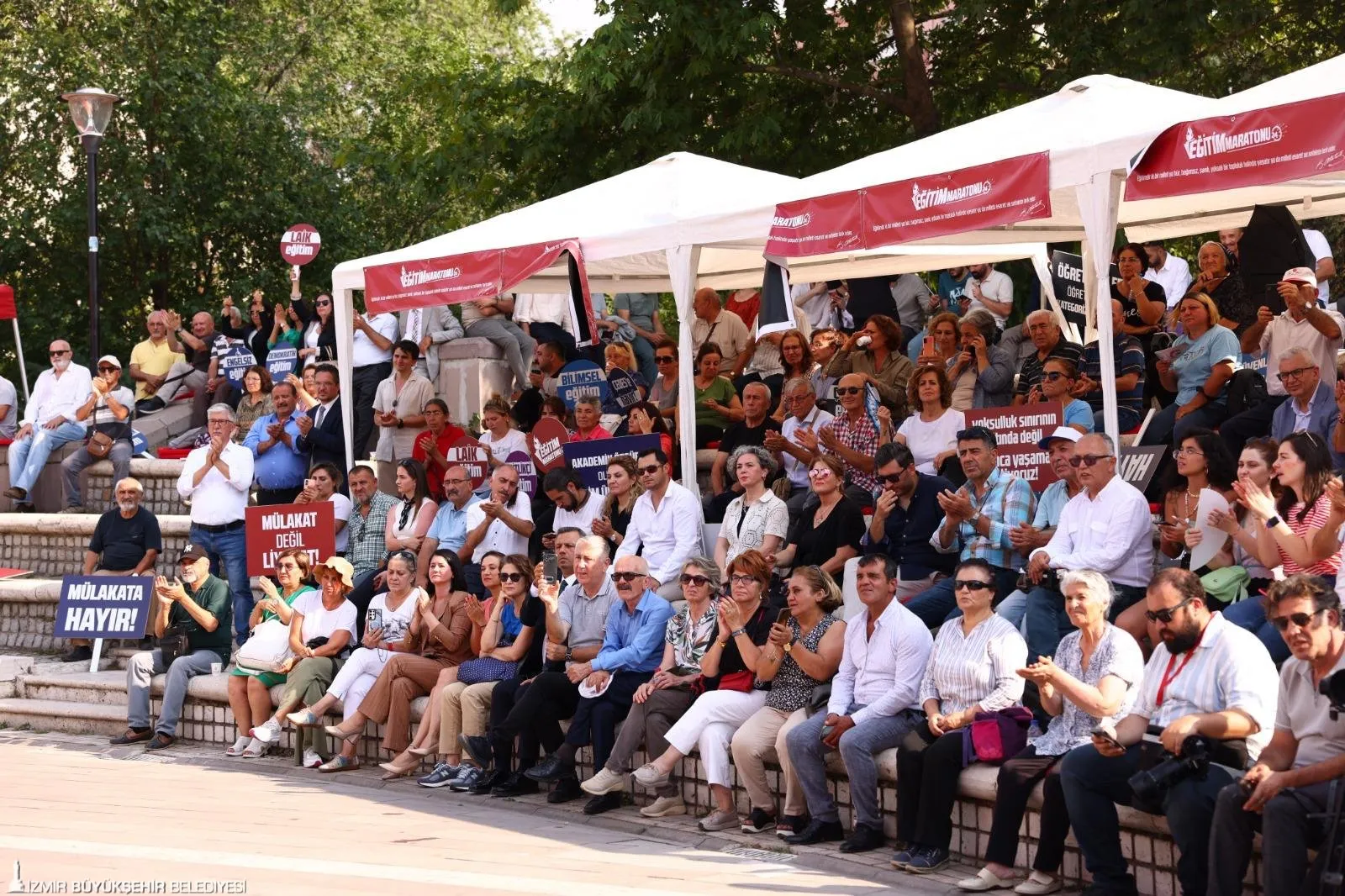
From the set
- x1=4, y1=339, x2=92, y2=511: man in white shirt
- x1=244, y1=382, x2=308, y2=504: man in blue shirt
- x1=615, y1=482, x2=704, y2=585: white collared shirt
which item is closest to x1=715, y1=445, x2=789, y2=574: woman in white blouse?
x1=615, y1=482, x2=704, y2=585: white collared shirt

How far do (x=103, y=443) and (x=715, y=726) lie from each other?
31.7 ft

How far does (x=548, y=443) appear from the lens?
13547mm

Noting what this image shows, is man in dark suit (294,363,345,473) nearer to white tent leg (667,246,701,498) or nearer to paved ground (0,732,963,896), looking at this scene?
paved ground (0,732,963,896)

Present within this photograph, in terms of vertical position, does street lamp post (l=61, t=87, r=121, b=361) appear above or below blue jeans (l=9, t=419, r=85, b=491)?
above

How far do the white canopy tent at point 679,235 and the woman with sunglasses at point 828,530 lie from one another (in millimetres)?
1297

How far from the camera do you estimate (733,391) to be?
14.1 m

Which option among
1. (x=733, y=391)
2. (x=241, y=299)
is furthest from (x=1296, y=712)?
(x=241, y=299)

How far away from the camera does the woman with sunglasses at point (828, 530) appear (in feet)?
34.8

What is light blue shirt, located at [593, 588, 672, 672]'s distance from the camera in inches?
415

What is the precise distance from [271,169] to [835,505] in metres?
Answer: 16.7

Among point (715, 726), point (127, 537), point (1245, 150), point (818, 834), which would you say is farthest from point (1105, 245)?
point (127, 537)

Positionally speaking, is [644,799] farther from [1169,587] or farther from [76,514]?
[76,514]

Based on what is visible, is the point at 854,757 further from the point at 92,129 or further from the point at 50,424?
the point at 92,129

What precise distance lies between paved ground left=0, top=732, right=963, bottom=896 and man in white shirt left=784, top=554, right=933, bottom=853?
0.80 ft
